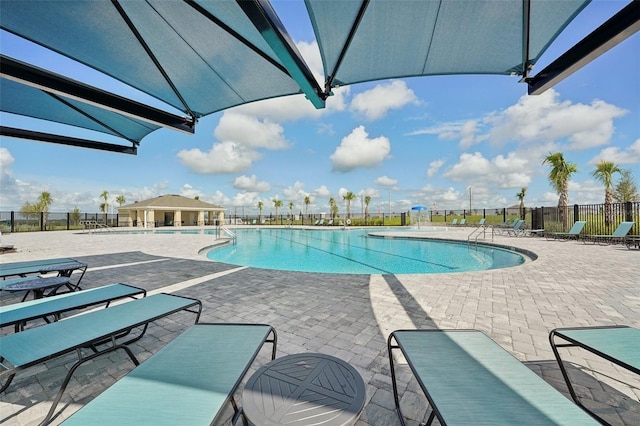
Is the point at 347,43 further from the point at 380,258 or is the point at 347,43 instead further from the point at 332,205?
the point at 332,205

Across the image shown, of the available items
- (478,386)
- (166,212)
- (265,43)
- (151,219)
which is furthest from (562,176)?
(166,212)

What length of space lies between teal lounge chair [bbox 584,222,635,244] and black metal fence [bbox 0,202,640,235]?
0.68 m

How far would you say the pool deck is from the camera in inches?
72.9

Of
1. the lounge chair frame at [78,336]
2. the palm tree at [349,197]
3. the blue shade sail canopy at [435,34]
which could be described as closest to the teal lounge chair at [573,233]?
the blue shade sail canopy at [435,34]

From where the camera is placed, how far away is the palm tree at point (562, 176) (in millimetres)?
13055

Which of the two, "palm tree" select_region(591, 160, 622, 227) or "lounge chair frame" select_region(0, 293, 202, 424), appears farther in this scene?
"palm tree" select_region(591, 160, 622, 227)

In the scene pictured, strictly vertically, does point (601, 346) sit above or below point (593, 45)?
below

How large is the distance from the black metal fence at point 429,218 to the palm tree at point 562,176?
89 millimetres

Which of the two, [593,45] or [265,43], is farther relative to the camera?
[265,43]

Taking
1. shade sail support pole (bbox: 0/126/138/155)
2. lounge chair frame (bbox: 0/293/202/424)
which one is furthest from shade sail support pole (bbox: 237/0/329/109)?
shade sail support pole (bbox: 0/126/138/155)

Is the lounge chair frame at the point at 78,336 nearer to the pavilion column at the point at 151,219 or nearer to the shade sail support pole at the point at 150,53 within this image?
the shade sail support pole at the point at 150,53

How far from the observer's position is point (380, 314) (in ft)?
10.9

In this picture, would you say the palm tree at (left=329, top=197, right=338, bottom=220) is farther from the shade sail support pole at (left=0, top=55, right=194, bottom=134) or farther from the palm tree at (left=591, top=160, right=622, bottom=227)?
the shade sail support pole at (left=0, top=55, right=194, bottom=134)

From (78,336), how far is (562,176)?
18.5 m
